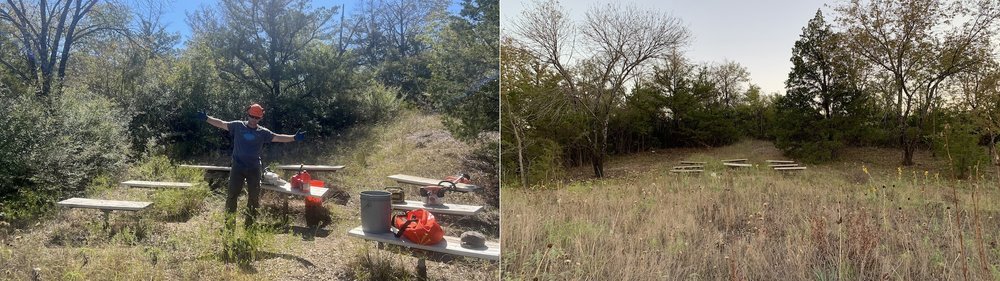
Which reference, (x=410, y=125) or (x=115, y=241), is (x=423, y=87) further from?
(x=115, y=241)

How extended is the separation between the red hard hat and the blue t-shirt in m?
0.04

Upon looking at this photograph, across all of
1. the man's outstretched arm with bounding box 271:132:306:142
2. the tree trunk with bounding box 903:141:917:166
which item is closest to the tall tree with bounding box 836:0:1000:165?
the tree trunk with bounding box 903:141:917:166

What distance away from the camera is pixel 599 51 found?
15.5 ft

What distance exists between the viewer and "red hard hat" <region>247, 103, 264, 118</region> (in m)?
2.04

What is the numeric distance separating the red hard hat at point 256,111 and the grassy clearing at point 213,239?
134mm

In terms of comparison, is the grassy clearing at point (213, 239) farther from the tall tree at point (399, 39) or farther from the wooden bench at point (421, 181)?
the tall tree at point (399, 39)

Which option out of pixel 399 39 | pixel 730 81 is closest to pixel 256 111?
pixel 399 39

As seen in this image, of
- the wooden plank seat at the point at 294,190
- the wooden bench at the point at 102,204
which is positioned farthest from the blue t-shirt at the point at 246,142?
the wooden bench at the point at 102,204

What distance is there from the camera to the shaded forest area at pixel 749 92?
4270 millimetres

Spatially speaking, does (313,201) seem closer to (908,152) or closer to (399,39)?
(399,39)

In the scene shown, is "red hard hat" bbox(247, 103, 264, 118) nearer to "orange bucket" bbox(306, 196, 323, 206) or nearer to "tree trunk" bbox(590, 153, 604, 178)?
"orange bucket" bbox(306, 196, 323, 206)

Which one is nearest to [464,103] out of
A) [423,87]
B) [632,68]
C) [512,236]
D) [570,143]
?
[423,87]

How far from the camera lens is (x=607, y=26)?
482 centimetres

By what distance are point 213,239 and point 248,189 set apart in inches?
10.1
